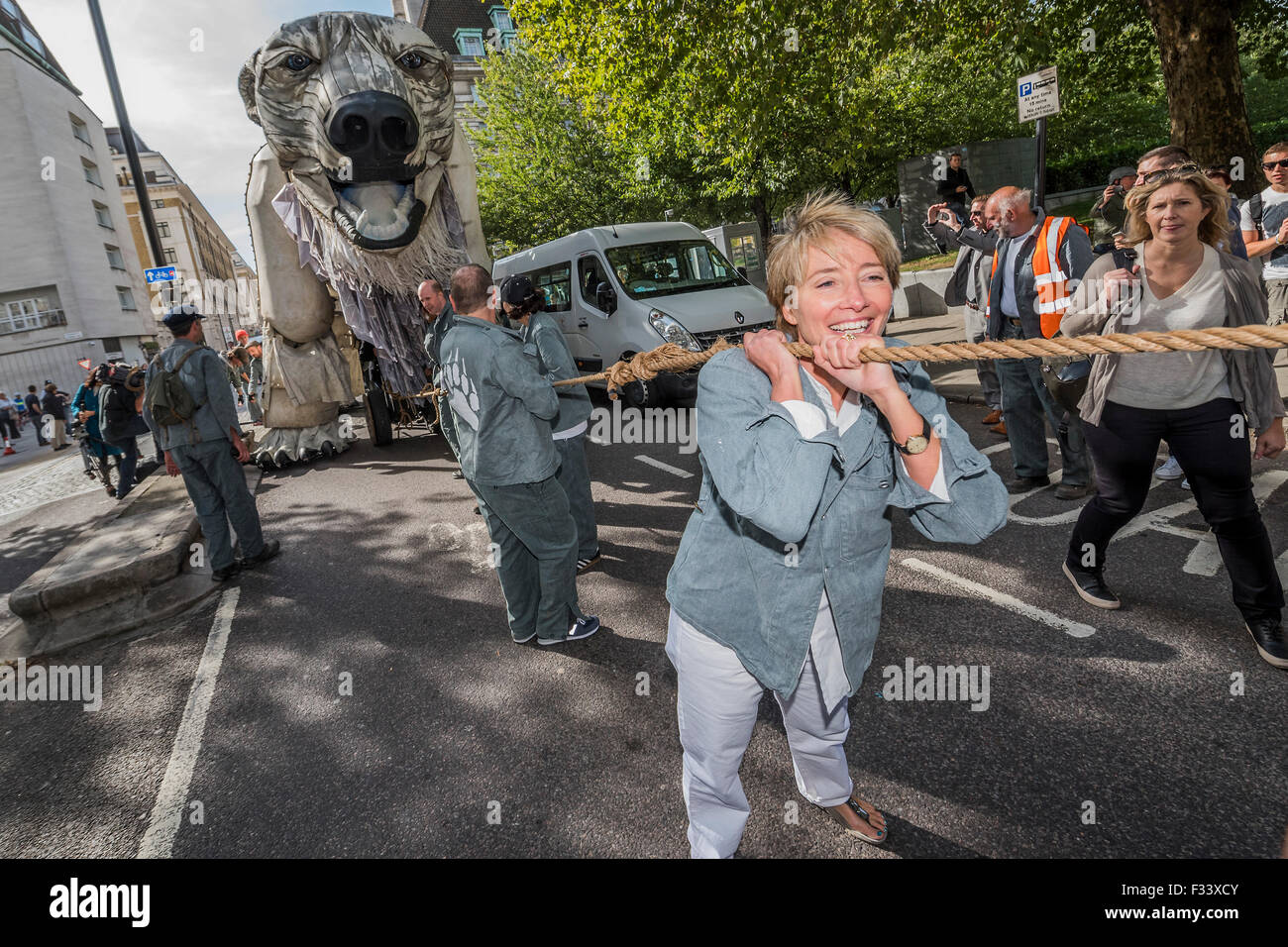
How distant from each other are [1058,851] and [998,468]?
3.84 metres

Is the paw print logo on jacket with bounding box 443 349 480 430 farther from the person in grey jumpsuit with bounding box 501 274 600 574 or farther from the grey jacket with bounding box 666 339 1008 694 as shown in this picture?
the grey jacket with bounding box 666 339 1008 694

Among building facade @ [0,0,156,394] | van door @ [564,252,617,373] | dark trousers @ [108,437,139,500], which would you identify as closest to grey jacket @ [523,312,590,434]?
van door @ [564,252,617,373]

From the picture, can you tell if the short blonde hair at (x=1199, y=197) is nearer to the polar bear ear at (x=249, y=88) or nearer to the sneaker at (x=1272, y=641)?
the sneaker at (x=1272, y=641)

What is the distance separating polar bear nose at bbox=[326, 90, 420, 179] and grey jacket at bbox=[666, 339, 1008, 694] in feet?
15.6

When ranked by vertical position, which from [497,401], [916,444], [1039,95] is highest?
[1039,95]

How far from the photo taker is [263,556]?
5.52 meters

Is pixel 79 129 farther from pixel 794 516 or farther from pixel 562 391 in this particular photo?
pixel 794 516

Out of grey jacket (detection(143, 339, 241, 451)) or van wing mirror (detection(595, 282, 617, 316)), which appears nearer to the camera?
grey jacket (detection(143, 339, 241, 451))

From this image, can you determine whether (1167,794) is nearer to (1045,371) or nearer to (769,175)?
(1045,371)

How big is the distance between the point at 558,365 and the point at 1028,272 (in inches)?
119

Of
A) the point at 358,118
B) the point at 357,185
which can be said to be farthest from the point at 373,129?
the point at 357,185

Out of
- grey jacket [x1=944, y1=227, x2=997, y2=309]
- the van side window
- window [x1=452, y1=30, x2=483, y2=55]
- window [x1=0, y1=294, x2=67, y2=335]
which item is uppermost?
window [x1=452, y1=30, x2=483, y2=55]

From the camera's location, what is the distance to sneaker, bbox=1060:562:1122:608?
339 cm

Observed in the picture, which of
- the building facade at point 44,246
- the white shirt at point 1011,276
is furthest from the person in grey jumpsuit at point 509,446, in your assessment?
the building facade at point 44,246
